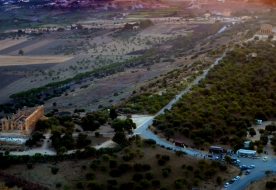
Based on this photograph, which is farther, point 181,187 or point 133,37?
point 133,37

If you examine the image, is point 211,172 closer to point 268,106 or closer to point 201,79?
point 268,106

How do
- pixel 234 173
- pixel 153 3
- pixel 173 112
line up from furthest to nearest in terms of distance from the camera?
pixel 153 3, pixel 173 112, pixel 234 173

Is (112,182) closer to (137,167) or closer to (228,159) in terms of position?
(137,167)

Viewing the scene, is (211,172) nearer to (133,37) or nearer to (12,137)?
(12,137)

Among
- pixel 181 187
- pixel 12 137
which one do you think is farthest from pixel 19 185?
pixel 181 187

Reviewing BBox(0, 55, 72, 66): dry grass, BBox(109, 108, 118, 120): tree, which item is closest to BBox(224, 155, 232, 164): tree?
BBox(109, 108, 118, 120): tree

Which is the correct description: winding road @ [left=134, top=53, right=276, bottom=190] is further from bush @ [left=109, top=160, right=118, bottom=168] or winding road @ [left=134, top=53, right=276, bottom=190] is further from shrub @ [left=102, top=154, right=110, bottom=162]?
bush @ [left=109, top=160, right=118, bottom=168]

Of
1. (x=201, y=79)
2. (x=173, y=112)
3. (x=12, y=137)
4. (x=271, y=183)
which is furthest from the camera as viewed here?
(x=201, y=79)

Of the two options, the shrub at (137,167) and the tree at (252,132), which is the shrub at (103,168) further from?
the tree at (252,132)
